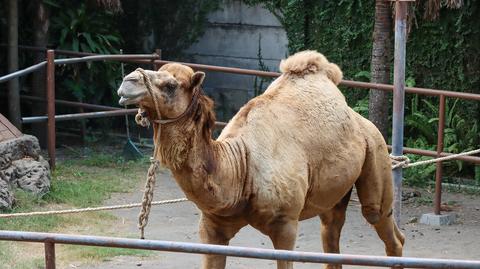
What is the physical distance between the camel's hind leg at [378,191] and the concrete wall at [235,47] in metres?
7.44

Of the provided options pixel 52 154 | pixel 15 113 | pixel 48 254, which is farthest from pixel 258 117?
pixel 15 113

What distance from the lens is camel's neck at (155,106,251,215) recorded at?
5.75 m

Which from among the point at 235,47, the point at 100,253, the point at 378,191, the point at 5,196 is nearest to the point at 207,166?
the point at 378,191

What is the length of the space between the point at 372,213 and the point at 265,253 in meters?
3.45

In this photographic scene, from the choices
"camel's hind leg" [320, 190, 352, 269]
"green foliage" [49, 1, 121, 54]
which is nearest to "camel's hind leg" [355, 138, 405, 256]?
"camel's hind leg" [320, 190, 352, 269]

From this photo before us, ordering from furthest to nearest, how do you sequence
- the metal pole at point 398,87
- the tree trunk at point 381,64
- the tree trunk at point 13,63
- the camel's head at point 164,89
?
the tree trunk at point 13,63, the tree trunk at point 381,64, the metal pole at point 398,87, the camel's head at point 164,89

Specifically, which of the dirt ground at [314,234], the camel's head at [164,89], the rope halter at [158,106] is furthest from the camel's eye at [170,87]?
the dirt ground at [314,234]

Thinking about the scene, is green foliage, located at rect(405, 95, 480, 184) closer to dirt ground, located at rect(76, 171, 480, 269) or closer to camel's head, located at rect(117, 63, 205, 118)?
dirt ground, located at rect(76, 171, 480, 269)

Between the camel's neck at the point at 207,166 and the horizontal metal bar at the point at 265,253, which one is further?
the camel's neck at the point at 207,166

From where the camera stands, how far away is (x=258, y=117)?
21.2 feet

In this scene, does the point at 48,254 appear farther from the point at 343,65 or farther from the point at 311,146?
the point at 343,65

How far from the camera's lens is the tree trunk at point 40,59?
13.4 metres

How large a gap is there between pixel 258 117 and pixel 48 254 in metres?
2.28

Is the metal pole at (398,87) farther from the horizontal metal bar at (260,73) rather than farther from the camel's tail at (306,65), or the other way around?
the horizontal metal bar at (260,73)
